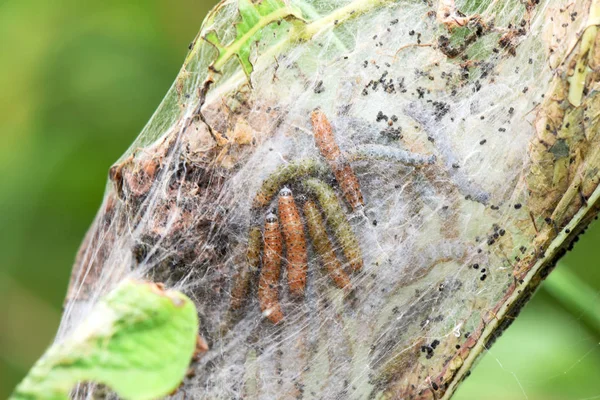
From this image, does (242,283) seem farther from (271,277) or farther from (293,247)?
(293,247)

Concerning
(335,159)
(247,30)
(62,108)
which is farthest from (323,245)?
(62,108)

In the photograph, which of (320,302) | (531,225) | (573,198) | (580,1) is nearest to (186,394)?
(320,302)

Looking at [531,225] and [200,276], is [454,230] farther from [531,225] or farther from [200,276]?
[200,276]

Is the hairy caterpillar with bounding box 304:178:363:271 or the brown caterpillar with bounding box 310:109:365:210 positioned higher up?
the brown caterpillar with bounding box 310:109:365:210

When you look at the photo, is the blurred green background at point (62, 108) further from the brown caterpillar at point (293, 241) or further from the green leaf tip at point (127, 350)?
the green leaf tip at point (127, 350)

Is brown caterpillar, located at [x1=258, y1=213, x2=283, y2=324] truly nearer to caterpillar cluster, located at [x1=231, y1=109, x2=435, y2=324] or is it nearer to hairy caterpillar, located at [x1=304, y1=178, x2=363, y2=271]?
caterpillar cluster, located at [x1=231, y1=109, x2=435, y2=324]

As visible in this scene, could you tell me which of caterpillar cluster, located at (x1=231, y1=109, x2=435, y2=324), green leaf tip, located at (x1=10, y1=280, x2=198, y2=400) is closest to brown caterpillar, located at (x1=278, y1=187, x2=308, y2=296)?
caterpillar cluster, located at (x1=231, y1=109, x2=435, y2=324)
